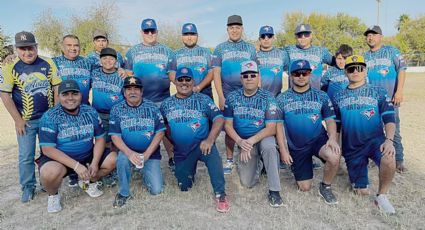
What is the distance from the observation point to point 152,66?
233 inches

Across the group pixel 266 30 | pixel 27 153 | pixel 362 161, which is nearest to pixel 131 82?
pixel 27 153

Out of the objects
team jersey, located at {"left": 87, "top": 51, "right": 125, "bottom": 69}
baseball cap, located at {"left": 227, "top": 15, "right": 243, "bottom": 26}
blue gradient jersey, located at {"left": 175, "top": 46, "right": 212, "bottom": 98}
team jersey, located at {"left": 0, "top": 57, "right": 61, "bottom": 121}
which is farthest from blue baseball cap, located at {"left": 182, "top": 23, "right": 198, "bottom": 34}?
team jersey, located at {"left": 0, "top": 57, "right": 61, "bottom": 121}

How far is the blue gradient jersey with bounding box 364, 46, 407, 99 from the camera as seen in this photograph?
5914 millimetres

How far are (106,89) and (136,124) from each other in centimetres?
99

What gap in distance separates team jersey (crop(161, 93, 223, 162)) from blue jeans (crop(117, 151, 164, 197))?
1.22ft

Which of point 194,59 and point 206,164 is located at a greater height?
point 194,59

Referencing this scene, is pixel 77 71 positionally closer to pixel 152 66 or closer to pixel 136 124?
pixel 152 66

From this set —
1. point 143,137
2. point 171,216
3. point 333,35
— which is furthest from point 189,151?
point 333,35

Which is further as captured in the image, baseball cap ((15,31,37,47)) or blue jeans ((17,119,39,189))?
blue jeans ((17,119,39,189))

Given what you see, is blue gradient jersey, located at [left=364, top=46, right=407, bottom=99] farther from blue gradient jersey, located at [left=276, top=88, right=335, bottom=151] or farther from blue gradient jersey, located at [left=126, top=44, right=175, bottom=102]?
blue gradient jersey, located at [left=126, top=44, right=175, bottom=102]

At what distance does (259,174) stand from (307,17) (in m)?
61.2

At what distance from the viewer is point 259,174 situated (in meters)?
5.70

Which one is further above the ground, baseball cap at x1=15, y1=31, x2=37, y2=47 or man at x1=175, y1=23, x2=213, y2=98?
baseball cap at x1=15, y1=31, x2=37, y2=47

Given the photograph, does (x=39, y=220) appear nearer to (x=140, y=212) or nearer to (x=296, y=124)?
(x=140, y=212)
